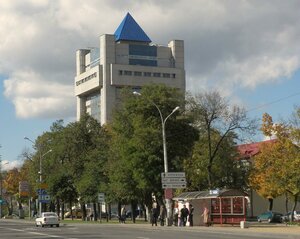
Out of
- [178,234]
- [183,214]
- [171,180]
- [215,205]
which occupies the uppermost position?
[171,180]

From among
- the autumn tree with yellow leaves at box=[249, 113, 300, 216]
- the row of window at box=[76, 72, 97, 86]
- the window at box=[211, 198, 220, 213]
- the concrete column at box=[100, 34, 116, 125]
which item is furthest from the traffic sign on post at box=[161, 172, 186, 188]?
the row of window at box=[76, 72, 97, 86]

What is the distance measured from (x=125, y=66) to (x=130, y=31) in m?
12.1

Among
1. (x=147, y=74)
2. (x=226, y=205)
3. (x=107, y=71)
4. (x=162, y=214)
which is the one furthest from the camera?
(x=147, y=74)

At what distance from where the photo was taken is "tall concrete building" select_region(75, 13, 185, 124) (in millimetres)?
155000

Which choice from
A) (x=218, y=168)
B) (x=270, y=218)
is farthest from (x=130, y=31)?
(x=270, y=218)

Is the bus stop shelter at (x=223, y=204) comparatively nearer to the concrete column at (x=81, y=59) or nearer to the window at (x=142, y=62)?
the window at (x=142, y=62)

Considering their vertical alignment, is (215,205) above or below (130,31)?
below

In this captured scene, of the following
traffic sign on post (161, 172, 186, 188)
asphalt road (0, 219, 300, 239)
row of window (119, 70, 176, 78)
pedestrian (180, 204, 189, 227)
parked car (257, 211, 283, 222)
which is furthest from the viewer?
row of window (119, 70, 176, 78)

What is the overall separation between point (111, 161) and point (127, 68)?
97721 millimetres

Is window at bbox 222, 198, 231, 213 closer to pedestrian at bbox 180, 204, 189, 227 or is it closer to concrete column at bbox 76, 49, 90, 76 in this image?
pedestrian at bbox 180, 204, 189, 227

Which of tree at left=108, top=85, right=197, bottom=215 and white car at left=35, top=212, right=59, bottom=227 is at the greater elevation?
tree at left=108, top=85, right=197, bottom=215

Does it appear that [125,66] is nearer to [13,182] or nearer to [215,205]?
[13,182]

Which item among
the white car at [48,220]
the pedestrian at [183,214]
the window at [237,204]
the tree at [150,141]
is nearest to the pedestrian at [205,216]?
the pedestrian at [183,214]

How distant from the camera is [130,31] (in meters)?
163
